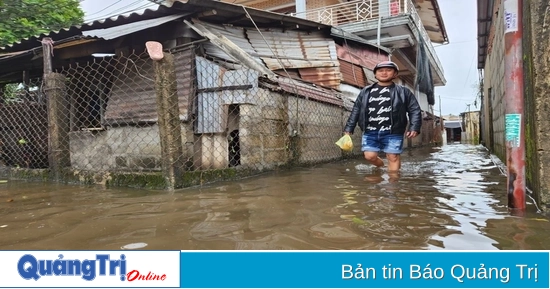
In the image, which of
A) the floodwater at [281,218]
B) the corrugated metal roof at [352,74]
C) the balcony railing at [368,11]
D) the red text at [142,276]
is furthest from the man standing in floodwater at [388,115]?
the balcony railing at [368,11]

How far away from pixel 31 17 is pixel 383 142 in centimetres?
1110

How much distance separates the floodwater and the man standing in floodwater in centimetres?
74

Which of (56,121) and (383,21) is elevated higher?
(383,21)

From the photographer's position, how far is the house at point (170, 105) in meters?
4.70

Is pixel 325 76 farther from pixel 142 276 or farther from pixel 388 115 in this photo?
pixel 142 276

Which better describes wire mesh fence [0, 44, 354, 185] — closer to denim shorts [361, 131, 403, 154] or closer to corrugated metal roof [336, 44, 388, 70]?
denim shorts [361, 131, 403, 154]

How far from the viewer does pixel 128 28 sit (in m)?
5.63

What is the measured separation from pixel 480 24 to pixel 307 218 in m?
11.1

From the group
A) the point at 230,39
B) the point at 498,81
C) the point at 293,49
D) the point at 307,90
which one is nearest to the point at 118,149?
the point at 230,39

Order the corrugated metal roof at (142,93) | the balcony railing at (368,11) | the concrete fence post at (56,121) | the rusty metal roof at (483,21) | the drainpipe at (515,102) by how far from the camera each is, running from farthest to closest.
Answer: the balcony railing at (368,11)
the rusty metal roof at (483,21)
the corrugated metal roof at (142,93)
the concrete fence post at (56,121)
the drainpipe at (515,102)

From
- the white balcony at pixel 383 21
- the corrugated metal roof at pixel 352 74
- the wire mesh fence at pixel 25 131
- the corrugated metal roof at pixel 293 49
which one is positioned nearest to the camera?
the wire mesh fence at pixel 25 131

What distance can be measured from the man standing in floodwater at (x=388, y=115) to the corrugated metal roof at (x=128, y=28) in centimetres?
323

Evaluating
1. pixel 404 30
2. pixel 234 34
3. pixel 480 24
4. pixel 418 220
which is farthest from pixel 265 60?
pixel 480 24

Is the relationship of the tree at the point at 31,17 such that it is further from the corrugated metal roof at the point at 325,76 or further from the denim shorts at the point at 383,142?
the denim shorts at the point at 383,142
